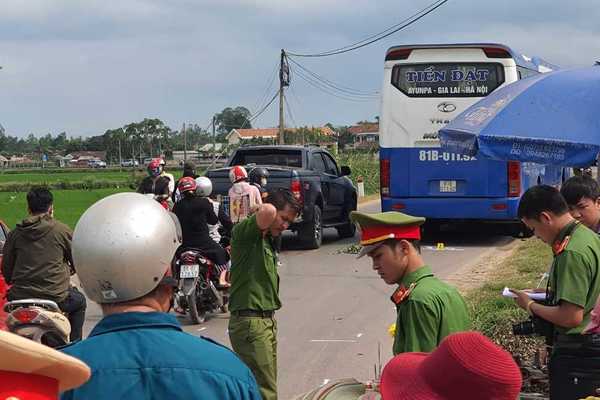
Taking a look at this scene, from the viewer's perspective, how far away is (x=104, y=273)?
2369 millimetres

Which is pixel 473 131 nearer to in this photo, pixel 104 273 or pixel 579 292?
pixel 579 292

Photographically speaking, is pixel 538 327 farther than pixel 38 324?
No

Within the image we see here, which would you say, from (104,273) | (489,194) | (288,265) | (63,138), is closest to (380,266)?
(104,273)

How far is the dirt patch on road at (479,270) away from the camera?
39.8 ft

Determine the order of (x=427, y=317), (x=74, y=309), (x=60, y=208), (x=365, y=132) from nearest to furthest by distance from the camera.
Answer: (x=427, y=317), (x=74, y=309), (x=60, y=208), (x=365, y=132)

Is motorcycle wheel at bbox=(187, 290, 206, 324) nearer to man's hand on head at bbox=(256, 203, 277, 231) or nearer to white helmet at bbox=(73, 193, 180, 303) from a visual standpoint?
man's hand on head at bbox=(256, 203, 277, 231)

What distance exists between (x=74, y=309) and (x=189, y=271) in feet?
7.16

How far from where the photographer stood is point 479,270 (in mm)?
13586

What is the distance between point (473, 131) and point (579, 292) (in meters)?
1.75

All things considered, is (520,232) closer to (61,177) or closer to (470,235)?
(470,235)

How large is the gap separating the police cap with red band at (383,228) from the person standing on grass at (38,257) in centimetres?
397

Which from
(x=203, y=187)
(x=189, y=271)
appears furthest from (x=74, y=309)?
(x=203, y=187)

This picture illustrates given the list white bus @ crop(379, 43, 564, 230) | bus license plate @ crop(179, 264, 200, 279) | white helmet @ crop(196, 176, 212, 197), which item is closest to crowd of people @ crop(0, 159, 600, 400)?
bus license plate @ crop(179, 264, 200, 279)

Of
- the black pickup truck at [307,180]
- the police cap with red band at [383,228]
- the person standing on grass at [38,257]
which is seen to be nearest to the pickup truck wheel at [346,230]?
the black pickup truck at [307,180]
